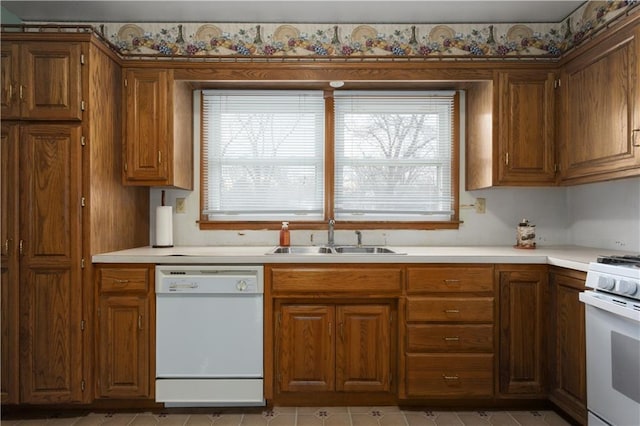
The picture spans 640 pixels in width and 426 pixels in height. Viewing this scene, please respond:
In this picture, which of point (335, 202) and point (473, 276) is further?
point (335, 202)

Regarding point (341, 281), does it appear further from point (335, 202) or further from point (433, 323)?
point (335, 202)

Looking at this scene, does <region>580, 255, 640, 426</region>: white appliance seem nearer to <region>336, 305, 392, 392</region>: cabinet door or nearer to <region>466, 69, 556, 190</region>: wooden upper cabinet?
<region>466, 69, 556, 190</region>: wooden upper cabinet

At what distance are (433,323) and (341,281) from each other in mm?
592

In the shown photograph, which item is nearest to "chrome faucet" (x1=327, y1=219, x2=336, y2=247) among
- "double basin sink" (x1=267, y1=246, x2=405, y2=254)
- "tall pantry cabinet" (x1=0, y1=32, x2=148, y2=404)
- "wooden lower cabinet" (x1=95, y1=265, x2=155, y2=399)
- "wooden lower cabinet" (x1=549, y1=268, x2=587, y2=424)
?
"double basin sink" (x1=267, y1=246, x2=405, y2=254)

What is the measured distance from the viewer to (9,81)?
7.29 ft

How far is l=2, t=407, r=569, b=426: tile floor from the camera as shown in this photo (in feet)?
7.28

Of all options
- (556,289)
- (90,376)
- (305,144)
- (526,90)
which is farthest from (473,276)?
(90,376)

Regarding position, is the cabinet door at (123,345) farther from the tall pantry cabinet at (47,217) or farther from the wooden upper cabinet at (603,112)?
the wooden upper cabinet at (603,112)

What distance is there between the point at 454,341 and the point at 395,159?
135cm

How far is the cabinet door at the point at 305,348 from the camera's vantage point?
2.33 m

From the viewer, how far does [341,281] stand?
2.31 meters

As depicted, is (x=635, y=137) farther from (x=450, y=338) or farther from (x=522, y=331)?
(x=450, y=338)

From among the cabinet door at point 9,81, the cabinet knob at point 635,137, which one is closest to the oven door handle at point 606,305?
the cabinet knob at point 635,137

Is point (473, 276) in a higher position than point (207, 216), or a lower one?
lower
